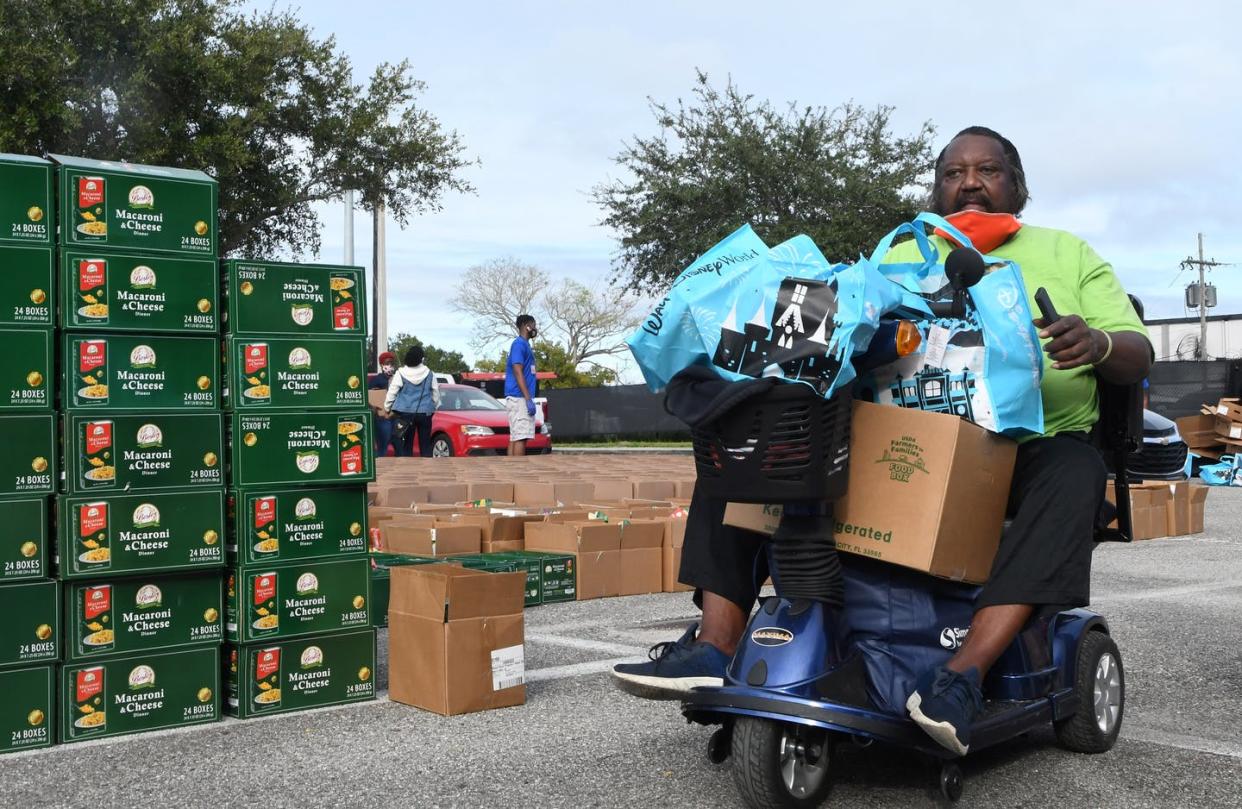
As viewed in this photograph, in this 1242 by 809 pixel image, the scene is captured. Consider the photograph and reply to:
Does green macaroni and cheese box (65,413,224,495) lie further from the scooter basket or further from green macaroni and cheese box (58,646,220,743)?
the scooter basket

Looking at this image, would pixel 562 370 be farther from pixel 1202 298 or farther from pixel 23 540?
pixel 23 540

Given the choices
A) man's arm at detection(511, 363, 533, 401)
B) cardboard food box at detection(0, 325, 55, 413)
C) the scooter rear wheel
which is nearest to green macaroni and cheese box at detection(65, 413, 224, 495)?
cardboard food box at detection(0, 325, 55, 413)

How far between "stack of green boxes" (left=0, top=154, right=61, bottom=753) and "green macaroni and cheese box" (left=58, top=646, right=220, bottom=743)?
0.24ft

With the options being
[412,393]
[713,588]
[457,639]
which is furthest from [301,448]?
[412,393]

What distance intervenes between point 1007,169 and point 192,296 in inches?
112

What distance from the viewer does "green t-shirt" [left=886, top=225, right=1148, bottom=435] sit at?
3932 mm

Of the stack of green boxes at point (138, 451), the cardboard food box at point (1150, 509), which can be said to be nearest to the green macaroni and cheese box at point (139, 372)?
the stack of green boxes at point (138, 451)

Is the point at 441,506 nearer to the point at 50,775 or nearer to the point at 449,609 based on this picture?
the point at 449,609

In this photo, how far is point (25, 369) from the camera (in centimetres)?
441

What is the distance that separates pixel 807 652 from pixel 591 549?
4.42m

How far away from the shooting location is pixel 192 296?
475cm

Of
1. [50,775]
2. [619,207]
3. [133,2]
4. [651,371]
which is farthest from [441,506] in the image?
[619,207]

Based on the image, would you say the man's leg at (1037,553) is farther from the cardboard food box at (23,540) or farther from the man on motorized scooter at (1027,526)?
the cardboard food box at (23,540)

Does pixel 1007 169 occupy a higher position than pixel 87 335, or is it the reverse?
pixel 1007 169
